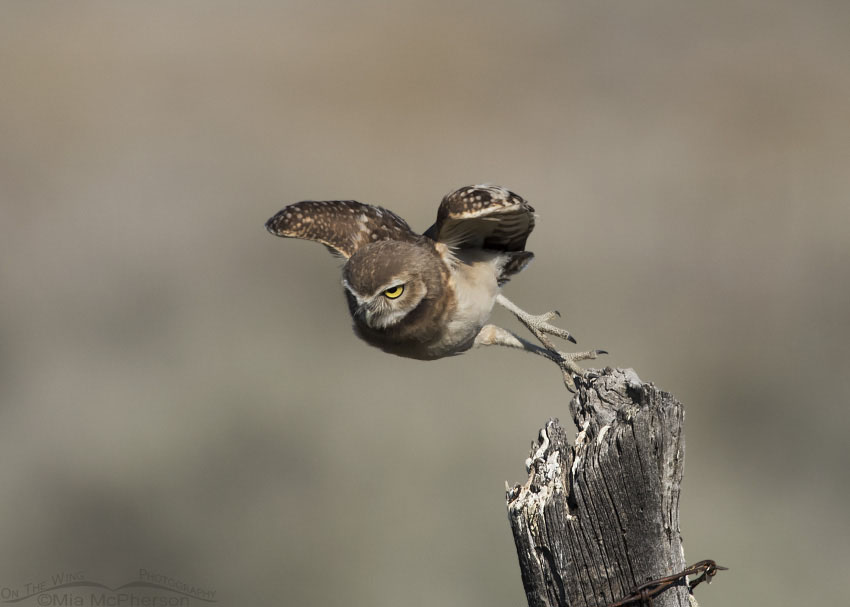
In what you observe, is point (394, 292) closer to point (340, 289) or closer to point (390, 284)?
point (390, 284)

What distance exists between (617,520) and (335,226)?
372cm

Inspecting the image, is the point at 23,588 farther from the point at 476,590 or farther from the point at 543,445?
the point at 543,445

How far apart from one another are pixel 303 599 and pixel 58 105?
11.9 metres

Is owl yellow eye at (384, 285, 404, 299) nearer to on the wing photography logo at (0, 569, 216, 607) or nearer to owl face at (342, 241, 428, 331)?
owl face at (342, 241, 428, 331)

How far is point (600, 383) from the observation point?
3.53 metres

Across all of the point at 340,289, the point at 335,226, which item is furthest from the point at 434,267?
the point at 340,289

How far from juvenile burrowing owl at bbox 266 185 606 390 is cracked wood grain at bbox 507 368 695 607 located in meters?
2.29

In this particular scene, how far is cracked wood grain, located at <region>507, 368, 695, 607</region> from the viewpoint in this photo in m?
3.33

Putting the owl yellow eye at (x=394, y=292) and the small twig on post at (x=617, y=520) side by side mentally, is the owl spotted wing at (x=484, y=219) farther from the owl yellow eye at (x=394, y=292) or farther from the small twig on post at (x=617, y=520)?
the small twig on post at (x=617, y=520)

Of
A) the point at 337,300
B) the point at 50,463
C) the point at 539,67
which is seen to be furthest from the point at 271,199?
the point at 539,67

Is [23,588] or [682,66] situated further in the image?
[682,66]

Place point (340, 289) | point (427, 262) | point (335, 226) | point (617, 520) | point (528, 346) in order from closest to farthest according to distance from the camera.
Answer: point (617, 520) < point (427, 262) < point (335, 226) < point (528, 346) < point (340, 289)

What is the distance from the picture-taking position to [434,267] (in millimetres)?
5812

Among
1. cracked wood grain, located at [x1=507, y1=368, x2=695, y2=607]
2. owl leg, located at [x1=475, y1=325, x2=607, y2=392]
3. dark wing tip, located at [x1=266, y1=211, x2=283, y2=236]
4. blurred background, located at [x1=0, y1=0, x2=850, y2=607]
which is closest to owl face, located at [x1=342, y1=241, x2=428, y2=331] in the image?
owl leg, located at [x1=475, y1=325, x2=607, y2=392]
